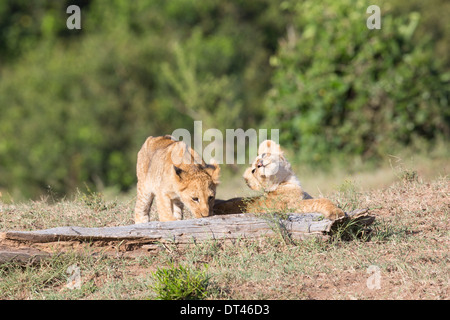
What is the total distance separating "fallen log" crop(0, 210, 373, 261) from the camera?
591cm

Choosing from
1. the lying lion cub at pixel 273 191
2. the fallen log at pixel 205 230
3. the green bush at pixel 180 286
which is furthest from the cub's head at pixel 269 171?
the green bush at pixel 180 286

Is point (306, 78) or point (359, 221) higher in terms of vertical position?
point (306, 78)

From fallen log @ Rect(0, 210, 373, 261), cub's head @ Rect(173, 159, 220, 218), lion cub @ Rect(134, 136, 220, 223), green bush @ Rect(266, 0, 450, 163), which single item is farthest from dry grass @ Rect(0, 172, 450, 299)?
green bush @ Rect(266, 0, 450, 163)

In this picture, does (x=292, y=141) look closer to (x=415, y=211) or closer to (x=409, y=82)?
(x=409, y=82)

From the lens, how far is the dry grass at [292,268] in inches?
203

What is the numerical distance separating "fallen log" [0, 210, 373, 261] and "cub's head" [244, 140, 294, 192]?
0.53 meters

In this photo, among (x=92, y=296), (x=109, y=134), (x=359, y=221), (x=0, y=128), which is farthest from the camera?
(x=0, y=128)

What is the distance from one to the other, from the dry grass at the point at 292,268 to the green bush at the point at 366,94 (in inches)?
262

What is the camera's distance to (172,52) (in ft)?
75.2

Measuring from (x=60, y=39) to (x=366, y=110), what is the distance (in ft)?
60.5

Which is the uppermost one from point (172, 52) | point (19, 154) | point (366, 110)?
point (172, 52)

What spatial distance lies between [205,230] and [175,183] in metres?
0.96

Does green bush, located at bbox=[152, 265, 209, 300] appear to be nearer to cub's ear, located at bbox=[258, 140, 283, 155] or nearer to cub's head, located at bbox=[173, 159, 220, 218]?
cub's head, located at bbox=[173, 159, 220, 218]

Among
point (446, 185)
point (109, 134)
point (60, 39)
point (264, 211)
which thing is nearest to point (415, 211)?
point (446, 185)
